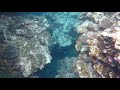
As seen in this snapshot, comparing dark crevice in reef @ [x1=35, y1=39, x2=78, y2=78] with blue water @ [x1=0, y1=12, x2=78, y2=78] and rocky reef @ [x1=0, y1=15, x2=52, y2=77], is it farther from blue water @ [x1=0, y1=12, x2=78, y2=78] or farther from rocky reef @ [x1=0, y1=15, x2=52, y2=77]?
rocky reef @ [x1=0, y1=15, x2=52, y2=77]

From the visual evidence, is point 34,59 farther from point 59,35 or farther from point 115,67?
point 115,67

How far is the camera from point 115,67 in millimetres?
5109

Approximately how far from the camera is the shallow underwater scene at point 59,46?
5.32 metres

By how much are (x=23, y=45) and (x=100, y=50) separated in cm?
257

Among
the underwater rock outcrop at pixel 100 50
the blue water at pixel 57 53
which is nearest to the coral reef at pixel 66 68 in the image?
the blue water at pixel 57 53

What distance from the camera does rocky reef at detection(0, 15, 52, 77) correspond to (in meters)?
5.86

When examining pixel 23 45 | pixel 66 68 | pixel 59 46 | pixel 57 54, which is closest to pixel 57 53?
pixel 57 54

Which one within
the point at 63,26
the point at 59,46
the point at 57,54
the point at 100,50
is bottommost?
the point at 57,54

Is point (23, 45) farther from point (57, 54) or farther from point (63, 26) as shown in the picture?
point (63, 26)

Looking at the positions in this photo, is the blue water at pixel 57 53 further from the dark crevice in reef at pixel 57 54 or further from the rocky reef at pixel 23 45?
the rocky reef at pixel 23 45

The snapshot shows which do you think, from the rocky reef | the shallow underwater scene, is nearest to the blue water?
the shallow underwater scene

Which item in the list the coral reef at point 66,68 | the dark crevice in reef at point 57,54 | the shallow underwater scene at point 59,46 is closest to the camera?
the shallow underwater scene at point 59,46

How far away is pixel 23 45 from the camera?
20.9ft

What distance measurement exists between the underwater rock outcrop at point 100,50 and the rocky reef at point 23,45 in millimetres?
1181
